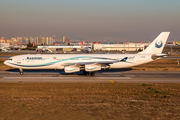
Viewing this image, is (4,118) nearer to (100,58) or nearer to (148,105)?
(148,105)

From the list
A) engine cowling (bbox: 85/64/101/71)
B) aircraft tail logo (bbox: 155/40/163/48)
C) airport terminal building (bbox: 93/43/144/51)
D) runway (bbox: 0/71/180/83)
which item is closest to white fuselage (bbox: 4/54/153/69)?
runway (bbox: 0/71/180/83)

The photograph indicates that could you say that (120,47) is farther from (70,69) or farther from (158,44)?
(70,69)

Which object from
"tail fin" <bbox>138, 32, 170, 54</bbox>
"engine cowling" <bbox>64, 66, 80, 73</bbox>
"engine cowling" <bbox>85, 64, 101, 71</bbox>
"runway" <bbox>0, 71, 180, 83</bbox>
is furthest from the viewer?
"tail fin" <bbox>138, 32, 170, 54</bbox>

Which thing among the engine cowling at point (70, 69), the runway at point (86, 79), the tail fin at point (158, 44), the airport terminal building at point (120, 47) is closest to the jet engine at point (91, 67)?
the runway at point (86, 79)

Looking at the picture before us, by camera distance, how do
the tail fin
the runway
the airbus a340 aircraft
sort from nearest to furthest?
the runway
the airbus a340 aircraft
the tail fin

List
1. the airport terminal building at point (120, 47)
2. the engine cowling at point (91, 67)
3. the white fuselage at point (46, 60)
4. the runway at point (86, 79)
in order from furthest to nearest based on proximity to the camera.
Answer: the airport terminal building at point (120, 47)
the white fuselage at point (46, 60)
the engine cowling at point (91, 67)
the runway at point (86, 79)

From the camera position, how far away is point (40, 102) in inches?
693

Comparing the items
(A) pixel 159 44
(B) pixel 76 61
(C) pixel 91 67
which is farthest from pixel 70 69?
(A) pixel 159 44

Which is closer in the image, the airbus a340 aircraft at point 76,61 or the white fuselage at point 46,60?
the airbus a340 aircraft at point 76,61

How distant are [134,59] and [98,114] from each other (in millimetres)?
26144

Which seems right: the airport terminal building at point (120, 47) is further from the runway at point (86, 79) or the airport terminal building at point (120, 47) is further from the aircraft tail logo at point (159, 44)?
the runway at point (86, 79)

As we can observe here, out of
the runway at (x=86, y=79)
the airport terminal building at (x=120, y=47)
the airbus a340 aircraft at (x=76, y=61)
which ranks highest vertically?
the airport terminal building at (x=120, y=47)

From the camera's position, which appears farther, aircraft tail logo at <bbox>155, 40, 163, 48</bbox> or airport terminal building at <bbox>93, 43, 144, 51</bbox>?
airport terminal building at <bbox>93, 43, 144, 51</bbox>

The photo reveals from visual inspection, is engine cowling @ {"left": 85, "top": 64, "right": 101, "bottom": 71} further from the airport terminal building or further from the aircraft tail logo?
the airport terminal building
